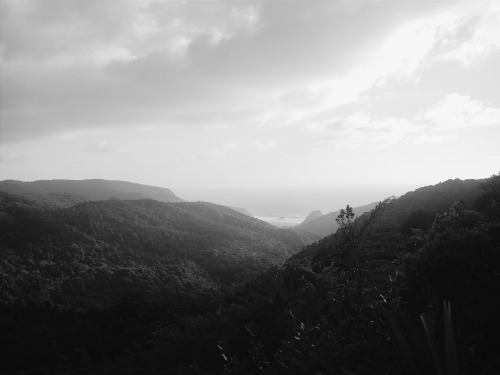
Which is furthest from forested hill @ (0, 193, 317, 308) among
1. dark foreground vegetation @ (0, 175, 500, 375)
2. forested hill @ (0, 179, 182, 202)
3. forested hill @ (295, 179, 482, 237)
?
forested hill @ (0, 179, 182, 202)

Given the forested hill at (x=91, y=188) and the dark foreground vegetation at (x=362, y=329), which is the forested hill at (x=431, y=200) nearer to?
the dark foreground vegetation at (x=362, y=329)

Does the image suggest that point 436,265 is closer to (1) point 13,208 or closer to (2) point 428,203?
(2) point 428,203

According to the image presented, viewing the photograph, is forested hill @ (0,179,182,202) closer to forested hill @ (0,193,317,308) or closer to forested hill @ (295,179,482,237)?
forested hill @ (0,193,317,308)

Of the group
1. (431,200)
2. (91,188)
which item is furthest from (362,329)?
(91,188)

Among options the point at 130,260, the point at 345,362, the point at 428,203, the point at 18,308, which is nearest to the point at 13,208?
the point at 130,260

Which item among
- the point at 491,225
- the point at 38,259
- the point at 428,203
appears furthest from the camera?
the point at 38,259

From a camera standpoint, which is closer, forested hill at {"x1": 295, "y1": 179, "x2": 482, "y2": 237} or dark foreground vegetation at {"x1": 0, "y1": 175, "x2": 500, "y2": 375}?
dark foreground vegetation at {"x1": 0, "y1": 175, "x2": 500, "y2": 375}

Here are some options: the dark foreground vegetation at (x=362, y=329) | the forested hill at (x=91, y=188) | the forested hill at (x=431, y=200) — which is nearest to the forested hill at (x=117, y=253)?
the dark foreground vegetation at (x=362, y=329)
